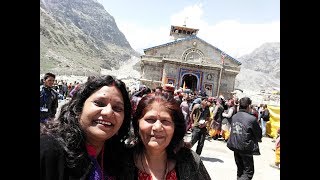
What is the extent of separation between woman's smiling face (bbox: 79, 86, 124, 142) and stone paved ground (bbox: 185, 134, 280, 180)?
16.7 feet

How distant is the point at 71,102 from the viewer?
2.12m

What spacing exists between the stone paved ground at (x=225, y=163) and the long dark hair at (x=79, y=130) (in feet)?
16.0

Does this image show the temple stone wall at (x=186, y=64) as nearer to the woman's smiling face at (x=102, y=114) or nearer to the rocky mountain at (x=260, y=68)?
the woman's smiling face at (x=102, y=114)

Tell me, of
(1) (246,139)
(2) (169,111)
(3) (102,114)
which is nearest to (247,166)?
(1) (246,139)

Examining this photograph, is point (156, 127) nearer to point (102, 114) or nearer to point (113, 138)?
point (113, 138)

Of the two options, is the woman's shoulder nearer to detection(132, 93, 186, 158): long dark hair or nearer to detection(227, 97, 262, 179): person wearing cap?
detection(132, 93, 186, 158): long dark hair

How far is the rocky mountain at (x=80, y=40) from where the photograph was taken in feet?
226

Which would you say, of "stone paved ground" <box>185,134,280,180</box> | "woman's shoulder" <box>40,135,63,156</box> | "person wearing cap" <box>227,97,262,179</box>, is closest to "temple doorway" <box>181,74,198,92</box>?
"stone paved ground" <box>185,134,280,180</box>

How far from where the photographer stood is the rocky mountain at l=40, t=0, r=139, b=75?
226 ft

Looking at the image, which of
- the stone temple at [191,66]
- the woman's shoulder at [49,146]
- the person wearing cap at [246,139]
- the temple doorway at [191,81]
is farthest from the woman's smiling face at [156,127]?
the temple doorway at [191,81]
